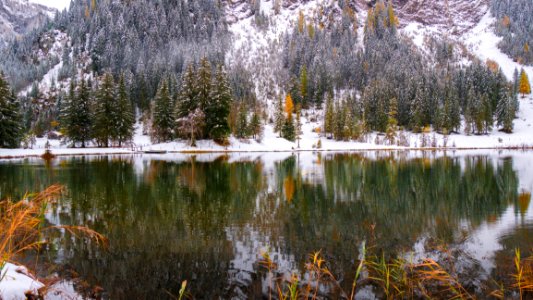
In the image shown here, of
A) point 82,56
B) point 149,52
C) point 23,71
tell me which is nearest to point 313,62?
point 149,52

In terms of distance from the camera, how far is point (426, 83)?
11181 cm

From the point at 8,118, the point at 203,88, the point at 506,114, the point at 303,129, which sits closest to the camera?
Answer: the point at 8,118

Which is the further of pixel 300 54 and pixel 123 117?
pixel 300 54

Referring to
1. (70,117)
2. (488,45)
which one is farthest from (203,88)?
(488,45)

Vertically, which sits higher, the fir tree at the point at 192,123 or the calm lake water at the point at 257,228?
the fir tree at the point at 192,123

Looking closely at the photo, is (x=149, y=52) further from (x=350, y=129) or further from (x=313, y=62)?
(x=350, y=129)

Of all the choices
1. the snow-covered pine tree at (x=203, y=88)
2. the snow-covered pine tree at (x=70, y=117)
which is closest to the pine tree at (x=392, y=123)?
the snow-covered pine tree at (x=203, y=88)

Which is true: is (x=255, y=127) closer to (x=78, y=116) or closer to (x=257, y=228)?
(x=78, y=116)

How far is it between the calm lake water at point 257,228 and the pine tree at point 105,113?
133ft

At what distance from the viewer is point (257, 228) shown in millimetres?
11000

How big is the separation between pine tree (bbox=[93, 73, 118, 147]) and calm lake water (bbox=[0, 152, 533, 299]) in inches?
1593

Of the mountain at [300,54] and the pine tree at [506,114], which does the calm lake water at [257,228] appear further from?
the pine tree at [506,114]

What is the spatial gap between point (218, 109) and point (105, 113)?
62.3ft

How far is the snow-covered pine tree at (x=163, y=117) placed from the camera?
65250 mm
